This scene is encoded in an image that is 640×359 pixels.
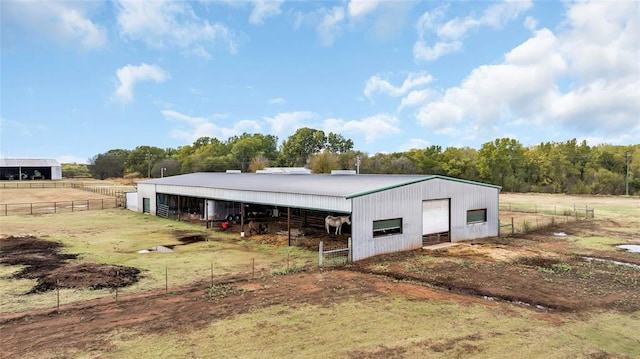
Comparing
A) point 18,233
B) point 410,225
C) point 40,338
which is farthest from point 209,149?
point 40,338

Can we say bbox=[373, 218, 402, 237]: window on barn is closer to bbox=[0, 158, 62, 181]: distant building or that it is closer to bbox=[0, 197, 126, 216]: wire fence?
bbox=[0, 197, 126, 216]: wire fence

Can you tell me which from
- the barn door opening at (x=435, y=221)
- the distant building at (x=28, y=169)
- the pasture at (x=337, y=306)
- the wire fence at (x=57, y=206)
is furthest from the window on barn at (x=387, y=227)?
the distant building at (x=28, y=169)

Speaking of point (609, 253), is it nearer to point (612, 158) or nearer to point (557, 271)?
point (557, 271)

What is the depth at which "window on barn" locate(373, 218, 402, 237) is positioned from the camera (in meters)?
20.0

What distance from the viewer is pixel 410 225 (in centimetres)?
2142

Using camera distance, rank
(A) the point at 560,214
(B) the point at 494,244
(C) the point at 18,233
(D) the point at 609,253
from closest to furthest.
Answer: (D) the point at 609,253, (B) the point at 494,244, (C) the point at 18,233, (A) the point at 560,214

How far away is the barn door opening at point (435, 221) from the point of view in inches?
886

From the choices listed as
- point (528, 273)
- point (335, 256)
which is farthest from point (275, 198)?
point (528, 273)

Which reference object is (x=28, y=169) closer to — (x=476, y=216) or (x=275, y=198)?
(x=275, y=198)

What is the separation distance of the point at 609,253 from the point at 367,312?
52.1 ft

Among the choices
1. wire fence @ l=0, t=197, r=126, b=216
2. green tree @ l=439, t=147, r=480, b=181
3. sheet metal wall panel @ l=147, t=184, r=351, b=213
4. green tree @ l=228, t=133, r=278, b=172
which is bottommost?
wire fence @ l=0, t=197, r=126, b=216

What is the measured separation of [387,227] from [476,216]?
26.1 feet

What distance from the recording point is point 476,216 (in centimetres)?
2534

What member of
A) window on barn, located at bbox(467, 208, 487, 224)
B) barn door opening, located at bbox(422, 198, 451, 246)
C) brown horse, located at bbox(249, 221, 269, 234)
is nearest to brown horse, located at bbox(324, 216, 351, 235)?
brown horse, located at bbox(249, 221, 269, 234)
